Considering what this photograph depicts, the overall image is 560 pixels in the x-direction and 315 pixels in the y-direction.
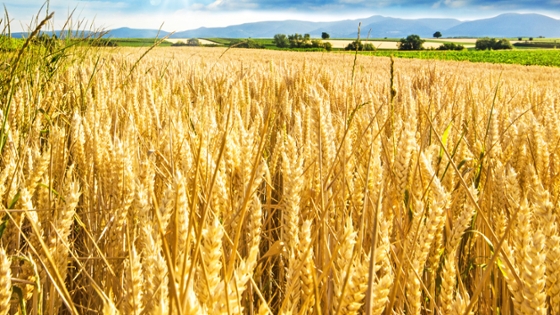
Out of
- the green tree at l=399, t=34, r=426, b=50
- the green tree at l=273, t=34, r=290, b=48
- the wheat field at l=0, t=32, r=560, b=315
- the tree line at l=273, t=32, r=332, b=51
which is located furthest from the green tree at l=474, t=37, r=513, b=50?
the wheat field at l=0, t=32, r=560, b=315

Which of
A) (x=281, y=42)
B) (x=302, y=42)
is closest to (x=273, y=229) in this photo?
(x=302, y=42)

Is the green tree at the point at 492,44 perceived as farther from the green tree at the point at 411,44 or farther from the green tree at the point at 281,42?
the green tree at the point at 281,42

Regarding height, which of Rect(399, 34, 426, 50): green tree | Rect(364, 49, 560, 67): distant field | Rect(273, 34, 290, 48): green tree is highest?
Rect(273, 34, 290, 48): green tree

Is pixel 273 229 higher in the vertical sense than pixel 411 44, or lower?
lower

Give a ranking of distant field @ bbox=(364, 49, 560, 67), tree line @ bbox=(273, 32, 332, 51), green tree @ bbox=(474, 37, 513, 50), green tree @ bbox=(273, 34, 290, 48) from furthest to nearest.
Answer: green tree @ bbox=(273, 34, 290, 48) → green tree @ bbox=(474, 37, 513, 50) → tree line @ bbox=(273, 32, 332, 51) → distant field @ bbox=(364, 49, 560, 67)

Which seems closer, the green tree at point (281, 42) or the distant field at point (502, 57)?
the distant field at point (502, 57)

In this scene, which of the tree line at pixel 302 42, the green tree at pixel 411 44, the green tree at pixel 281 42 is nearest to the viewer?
the tree line at pixel 302 42

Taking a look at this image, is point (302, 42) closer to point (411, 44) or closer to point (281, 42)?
point (281, 42)

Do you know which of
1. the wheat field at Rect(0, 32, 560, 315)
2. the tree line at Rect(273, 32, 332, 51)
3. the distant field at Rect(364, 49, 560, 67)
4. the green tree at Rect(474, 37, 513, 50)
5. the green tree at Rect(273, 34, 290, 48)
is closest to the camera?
the wheat field at Rect(0, 32, 560, 315)

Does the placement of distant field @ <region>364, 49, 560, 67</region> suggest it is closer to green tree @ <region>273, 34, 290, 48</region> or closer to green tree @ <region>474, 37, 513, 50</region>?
green tree @ <region>474, 37, 513, 50</region>

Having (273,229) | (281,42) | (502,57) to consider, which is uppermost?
(281,42)

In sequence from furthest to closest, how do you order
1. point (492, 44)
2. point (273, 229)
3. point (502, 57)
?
point (492, 44)
point (502, 57)
point (273, 229)

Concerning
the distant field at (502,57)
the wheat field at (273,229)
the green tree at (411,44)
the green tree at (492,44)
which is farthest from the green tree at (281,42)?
the wheat field at (273,229)

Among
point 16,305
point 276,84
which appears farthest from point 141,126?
point 276,84
